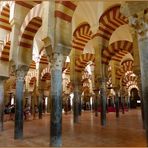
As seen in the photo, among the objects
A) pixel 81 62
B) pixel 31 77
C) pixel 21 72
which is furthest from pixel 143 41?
pixel 31 77

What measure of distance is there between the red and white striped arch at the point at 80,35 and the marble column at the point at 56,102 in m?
4.94

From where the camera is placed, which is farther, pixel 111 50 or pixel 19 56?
pixel 111 50

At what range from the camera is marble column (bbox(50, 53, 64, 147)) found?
418 cm

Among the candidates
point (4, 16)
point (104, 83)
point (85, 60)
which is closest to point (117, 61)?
point (85, 60)

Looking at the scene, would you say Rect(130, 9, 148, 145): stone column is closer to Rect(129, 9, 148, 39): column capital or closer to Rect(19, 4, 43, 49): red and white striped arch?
Rect(129, 9, 148, 39): column capital

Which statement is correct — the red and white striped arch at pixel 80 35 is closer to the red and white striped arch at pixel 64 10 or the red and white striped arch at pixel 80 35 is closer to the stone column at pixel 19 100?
the stone column at pixel 19 100

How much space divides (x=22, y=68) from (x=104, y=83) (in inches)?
127

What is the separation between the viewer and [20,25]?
614 centimetres

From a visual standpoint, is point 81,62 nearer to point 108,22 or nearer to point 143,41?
point 108,22

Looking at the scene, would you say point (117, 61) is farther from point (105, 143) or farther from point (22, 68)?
point (105, 143)

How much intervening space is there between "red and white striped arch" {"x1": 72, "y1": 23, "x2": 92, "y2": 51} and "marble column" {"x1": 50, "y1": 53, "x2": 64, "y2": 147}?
195 inches

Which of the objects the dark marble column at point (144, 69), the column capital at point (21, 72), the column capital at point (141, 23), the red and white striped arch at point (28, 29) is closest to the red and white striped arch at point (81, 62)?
the red and white striped arch at point (28, 29)

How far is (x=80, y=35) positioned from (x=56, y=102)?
5.74m

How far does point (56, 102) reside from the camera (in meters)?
4.38
